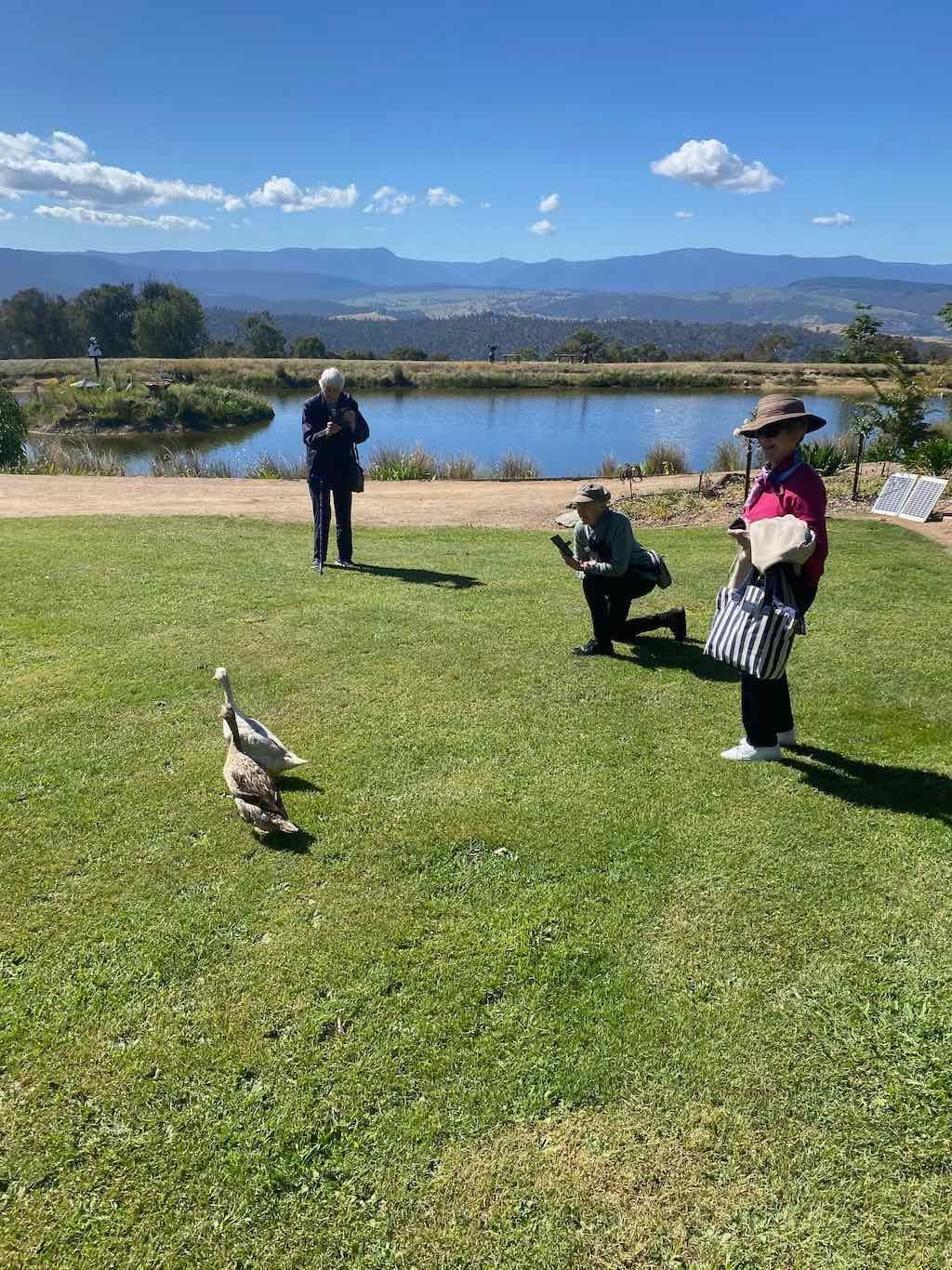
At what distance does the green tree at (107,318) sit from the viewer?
70.0 metres

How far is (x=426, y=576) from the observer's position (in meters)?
8.73

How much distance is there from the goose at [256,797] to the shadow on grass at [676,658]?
306 cm

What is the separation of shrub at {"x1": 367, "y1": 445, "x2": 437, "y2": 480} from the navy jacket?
1123cm

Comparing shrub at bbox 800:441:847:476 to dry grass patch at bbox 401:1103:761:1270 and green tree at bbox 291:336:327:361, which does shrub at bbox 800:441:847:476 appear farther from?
green tree at bbox 291:336:327:361

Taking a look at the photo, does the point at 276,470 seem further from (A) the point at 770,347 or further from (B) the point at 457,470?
(A) the point at 770,347

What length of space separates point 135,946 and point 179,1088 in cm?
72

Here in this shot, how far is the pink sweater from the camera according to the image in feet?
12.6

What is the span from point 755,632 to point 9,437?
2138 centimetres

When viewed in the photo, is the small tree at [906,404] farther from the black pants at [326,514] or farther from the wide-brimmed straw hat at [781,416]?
the wide-brimmed straw hat at [781,416]

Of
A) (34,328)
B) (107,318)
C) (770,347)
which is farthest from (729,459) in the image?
(34,328)

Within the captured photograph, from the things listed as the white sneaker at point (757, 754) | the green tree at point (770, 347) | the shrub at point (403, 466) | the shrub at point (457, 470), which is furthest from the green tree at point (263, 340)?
the white sneaker at point (757, 754)

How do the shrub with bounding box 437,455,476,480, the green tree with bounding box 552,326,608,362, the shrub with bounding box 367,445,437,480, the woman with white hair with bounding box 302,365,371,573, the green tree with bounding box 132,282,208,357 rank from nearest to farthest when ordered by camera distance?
1. the woman with white hair with bounding box 302,365,371,573
2. the shrub with bounding box 437,455,476,480
3. the shrub with bounding box 367,445,437,480
4. the green tree with bounding box 132,282,208,357
5. the green tree with bounding box 552,326,608,362

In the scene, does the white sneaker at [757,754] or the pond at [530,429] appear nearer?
the white sneaker at [757,754]

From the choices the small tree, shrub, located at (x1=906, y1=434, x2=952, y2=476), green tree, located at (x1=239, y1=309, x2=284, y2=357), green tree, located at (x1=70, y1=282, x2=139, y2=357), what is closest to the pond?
the small tree
